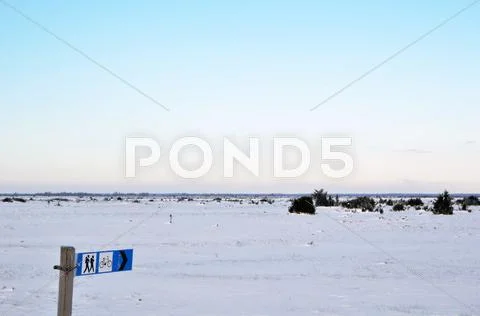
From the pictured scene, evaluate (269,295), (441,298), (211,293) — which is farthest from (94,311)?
(441,298)

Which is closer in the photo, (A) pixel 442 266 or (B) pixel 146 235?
(A) pixel 442 266

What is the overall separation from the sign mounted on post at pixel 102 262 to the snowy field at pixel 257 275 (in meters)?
3.48

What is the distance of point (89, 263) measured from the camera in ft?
18.1

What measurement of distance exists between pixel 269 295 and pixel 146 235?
12194mm

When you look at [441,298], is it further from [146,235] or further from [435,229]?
[435,229]

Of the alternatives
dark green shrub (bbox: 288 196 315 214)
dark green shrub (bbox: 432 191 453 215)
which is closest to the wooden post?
dark green shrub (bbox: 288 196 315 214)

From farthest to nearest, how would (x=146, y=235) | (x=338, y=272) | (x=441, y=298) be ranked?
(x=146, y=235), (x=338, y=272), (x=441, y=298)

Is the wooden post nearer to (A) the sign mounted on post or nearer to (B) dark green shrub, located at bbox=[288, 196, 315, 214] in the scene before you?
(A) the sign mounted on post

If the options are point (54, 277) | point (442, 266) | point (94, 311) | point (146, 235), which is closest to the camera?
point (94, 311)

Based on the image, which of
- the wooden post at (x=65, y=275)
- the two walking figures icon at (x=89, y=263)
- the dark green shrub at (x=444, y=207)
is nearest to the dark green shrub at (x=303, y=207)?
the dark green shrub at (x=444, y=207)

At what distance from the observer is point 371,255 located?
16141 millimetres

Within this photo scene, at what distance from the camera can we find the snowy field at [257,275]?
371 inches

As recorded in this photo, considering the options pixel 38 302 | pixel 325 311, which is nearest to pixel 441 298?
pixel 325 311

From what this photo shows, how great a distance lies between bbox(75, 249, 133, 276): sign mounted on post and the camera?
5441 mm
